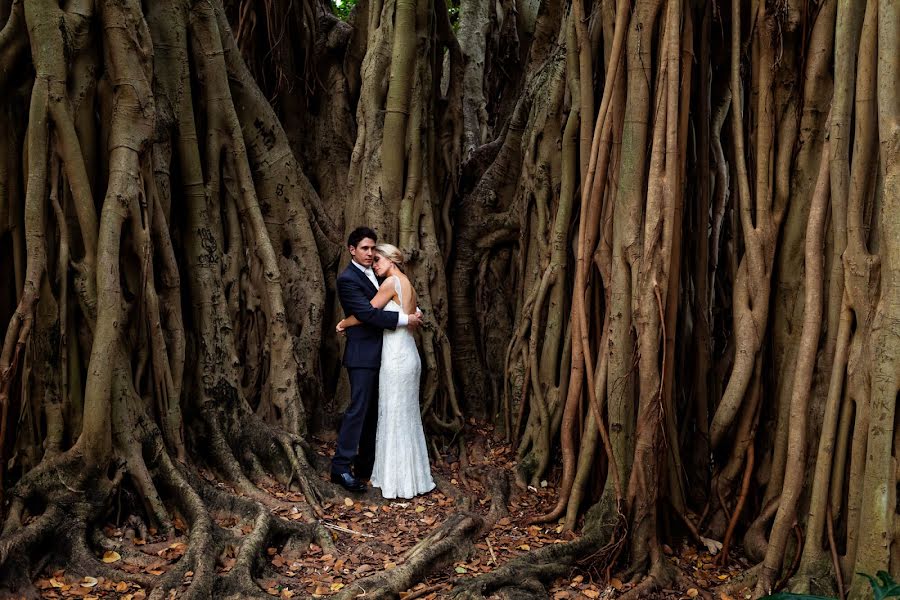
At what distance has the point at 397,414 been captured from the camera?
5.11 m

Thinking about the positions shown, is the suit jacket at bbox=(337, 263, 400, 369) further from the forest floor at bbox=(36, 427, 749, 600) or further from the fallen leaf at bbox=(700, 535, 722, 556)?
the fallen leaf at bbox=(700, 535, 722, 556)

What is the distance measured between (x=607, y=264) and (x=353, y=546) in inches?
87.2

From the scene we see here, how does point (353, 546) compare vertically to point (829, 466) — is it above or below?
below

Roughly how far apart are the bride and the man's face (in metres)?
0.06

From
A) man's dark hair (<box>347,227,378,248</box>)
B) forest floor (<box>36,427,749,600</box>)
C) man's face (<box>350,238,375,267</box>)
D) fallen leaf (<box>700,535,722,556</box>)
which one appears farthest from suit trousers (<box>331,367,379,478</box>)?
fallen leaf (<box>700,535,722,556</box>)

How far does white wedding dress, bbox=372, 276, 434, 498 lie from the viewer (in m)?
5.11

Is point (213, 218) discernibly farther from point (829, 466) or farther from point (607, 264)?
point (829, 466)

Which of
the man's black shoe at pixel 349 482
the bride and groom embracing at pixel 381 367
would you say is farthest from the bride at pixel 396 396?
the man's black shoe at pixel 349 482

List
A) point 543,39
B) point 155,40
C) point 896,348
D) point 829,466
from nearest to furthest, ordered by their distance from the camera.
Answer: point 896,348 → point 829,466 → point 155,40 → point 543,39

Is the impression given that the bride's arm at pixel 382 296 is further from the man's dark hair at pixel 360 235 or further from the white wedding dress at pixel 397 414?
the man's dark hair at pixel 360 235

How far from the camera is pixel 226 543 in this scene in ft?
13.5

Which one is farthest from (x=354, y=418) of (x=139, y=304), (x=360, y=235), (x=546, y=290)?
(x=546, y=290)

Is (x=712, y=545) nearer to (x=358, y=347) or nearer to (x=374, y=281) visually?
(x=358, y=347)

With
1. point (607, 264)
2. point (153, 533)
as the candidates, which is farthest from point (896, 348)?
point (153, 533)
